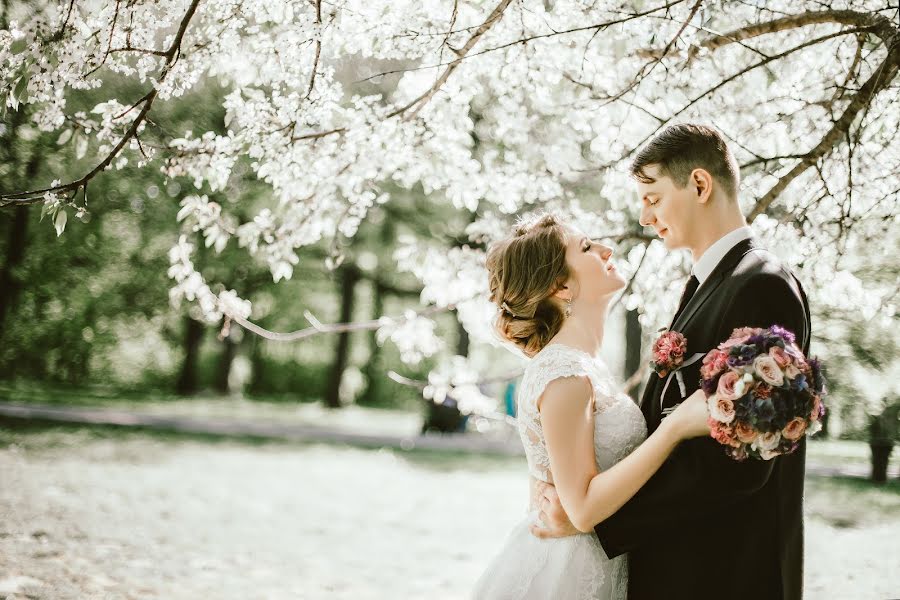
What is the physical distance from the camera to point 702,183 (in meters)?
2.73

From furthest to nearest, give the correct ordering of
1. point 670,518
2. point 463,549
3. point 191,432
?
point 191,432 < point 463,549 < point 670,518

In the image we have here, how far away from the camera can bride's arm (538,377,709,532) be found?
2309 mm

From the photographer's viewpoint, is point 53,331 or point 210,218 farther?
point 53,331

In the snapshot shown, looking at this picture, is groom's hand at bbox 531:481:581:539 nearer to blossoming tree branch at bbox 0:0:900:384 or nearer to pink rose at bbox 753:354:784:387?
pink rose at bbox 753:354:784:387

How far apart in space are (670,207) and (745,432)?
1.03 meters

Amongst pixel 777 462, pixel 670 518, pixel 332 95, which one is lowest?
pixel 670 518

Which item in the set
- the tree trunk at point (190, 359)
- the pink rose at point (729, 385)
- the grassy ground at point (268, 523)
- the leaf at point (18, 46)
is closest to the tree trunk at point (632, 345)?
the grassy ground at point (268, 523)

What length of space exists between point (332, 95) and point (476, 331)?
264cm

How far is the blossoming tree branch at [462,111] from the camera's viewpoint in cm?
377

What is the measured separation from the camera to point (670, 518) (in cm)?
236

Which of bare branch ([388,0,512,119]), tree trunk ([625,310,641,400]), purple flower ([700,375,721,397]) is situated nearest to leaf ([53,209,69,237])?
bare branch ([388,0,512,119])

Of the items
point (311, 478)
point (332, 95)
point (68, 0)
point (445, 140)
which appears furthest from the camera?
point (311, 478)

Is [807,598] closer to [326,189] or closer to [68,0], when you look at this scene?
[326,189]

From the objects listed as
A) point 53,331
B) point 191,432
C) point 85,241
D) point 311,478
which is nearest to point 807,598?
point 311,478
